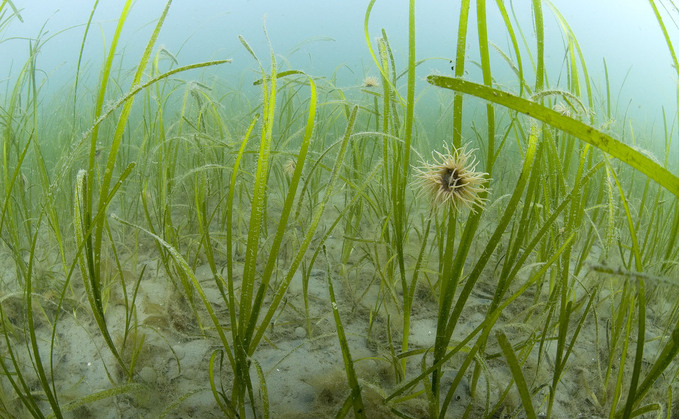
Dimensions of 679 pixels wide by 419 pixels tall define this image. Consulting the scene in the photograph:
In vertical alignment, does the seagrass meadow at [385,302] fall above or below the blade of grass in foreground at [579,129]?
below

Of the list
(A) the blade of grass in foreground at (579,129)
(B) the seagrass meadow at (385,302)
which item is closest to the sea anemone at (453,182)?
(B) the seagrass meadow at (385,302)

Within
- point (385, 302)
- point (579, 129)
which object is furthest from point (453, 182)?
point (385, 302)

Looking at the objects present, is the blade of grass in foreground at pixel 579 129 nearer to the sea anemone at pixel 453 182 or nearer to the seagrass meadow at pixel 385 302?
the seagrass meadow at pixel 385 302

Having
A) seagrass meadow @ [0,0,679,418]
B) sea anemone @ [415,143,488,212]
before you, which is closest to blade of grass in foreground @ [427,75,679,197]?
seagrass meadow @ [0,0,679,418]

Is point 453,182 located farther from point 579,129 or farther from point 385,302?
point 385,302

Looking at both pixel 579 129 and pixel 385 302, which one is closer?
pixel 579 129

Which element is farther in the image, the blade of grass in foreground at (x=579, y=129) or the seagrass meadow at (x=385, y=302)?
the seagrass meadow at (x=385, y=302)

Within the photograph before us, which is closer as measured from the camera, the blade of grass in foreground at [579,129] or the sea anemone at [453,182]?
the blade of grass in foreground at [579,129]

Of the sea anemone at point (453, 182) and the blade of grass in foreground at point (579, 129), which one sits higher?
the blade of grass in foreground at point (579, 129)
